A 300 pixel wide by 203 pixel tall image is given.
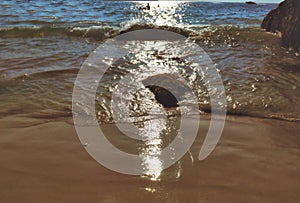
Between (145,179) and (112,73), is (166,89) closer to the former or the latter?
(112,73)

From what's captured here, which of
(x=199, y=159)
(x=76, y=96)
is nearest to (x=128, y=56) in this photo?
(x=76, y=96)

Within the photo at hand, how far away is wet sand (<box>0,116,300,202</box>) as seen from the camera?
1752mm

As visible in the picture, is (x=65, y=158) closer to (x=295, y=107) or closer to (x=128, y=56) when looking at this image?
(x=295, y=107)

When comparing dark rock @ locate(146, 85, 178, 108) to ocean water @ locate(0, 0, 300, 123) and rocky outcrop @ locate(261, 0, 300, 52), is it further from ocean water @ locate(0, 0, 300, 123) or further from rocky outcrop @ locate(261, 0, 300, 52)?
rocky outcrop @ locate(261, 0, 300, 52)

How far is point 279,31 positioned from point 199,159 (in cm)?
649

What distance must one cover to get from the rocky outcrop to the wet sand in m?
4.30

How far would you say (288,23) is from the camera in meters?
6.83

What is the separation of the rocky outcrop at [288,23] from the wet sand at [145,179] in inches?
169

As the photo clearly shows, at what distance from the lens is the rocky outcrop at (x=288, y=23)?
20.1 ft

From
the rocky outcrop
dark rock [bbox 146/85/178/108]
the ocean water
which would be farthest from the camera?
the rocky outcrop

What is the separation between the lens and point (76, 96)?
336 centimetres

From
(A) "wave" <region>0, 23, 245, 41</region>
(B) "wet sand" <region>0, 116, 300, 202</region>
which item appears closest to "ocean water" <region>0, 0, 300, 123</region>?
(A) "wave" <region>0, 23, 245, 41</region>

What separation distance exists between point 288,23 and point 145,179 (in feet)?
21.4

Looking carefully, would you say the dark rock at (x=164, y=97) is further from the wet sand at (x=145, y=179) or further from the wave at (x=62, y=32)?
the wave at (x=62, y=32)
